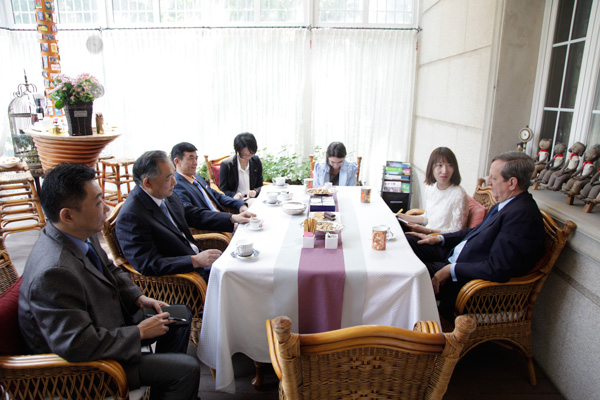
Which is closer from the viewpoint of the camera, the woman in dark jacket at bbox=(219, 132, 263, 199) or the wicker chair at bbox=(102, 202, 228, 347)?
the wicker chair at bbox=(102, 202, 228, 347)

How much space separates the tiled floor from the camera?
1.96 m

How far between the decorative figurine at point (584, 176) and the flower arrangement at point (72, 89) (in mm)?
4093

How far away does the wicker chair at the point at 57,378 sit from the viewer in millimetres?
1261

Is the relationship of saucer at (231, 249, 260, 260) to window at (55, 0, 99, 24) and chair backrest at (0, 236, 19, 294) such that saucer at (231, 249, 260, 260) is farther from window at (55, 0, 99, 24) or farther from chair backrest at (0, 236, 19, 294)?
window at (55, 0, 99, 24)

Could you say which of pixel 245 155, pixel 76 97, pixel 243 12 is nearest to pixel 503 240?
pixel 245 155

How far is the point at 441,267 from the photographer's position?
2322 millimetres

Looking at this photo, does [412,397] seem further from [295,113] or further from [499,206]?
[295,113]

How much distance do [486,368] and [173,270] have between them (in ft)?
5.80

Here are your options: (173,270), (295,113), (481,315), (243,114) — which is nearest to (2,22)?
(243,114)

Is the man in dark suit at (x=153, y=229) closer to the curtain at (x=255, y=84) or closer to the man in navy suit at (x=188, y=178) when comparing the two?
the man in navy suit at (x=188, y=178)

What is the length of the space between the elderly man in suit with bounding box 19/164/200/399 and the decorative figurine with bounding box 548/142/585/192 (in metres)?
2.18

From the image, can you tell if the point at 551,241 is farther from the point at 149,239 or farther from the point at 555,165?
the point at 149,239

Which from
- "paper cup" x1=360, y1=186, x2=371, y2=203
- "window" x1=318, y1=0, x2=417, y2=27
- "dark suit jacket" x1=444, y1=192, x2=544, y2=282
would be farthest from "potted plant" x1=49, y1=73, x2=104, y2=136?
"dark suit jacket" x1=444, y1=192, x2=544, y2=282

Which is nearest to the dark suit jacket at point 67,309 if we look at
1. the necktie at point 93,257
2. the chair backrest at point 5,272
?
the necktie at point 93,257
